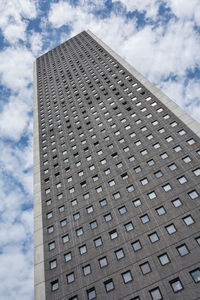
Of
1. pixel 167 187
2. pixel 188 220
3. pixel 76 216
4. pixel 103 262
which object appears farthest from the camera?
pixel 76 216

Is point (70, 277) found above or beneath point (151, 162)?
beneath

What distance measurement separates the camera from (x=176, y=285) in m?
19.0

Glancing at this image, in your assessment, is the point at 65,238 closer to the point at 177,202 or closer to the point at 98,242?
the point at 98,242

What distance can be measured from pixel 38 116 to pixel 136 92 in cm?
1697

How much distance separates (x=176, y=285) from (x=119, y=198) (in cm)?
909

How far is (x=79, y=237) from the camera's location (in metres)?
25.2

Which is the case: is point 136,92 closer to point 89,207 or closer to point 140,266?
point 89,207

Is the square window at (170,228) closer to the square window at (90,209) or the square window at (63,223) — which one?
the square window at (90,209)

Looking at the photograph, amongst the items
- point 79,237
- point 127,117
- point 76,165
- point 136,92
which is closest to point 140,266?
point 79,237

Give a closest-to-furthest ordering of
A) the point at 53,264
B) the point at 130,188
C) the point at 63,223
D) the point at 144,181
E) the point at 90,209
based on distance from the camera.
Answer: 1. the point at 53,264
2. the point at 144,181
3. the point at 130,188
4. the point at 90,209
5. the point at 63,223

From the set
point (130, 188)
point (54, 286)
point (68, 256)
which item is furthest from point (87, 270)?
point (130, 188)

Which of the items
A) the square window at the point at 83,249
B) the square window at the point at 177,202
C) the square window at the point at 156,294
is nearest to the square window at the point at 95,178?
the square window at the point at 83,249

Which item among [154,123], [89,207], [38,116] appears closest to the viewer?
[89,207]

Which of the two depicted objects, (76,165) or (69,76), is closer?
(76,165)
